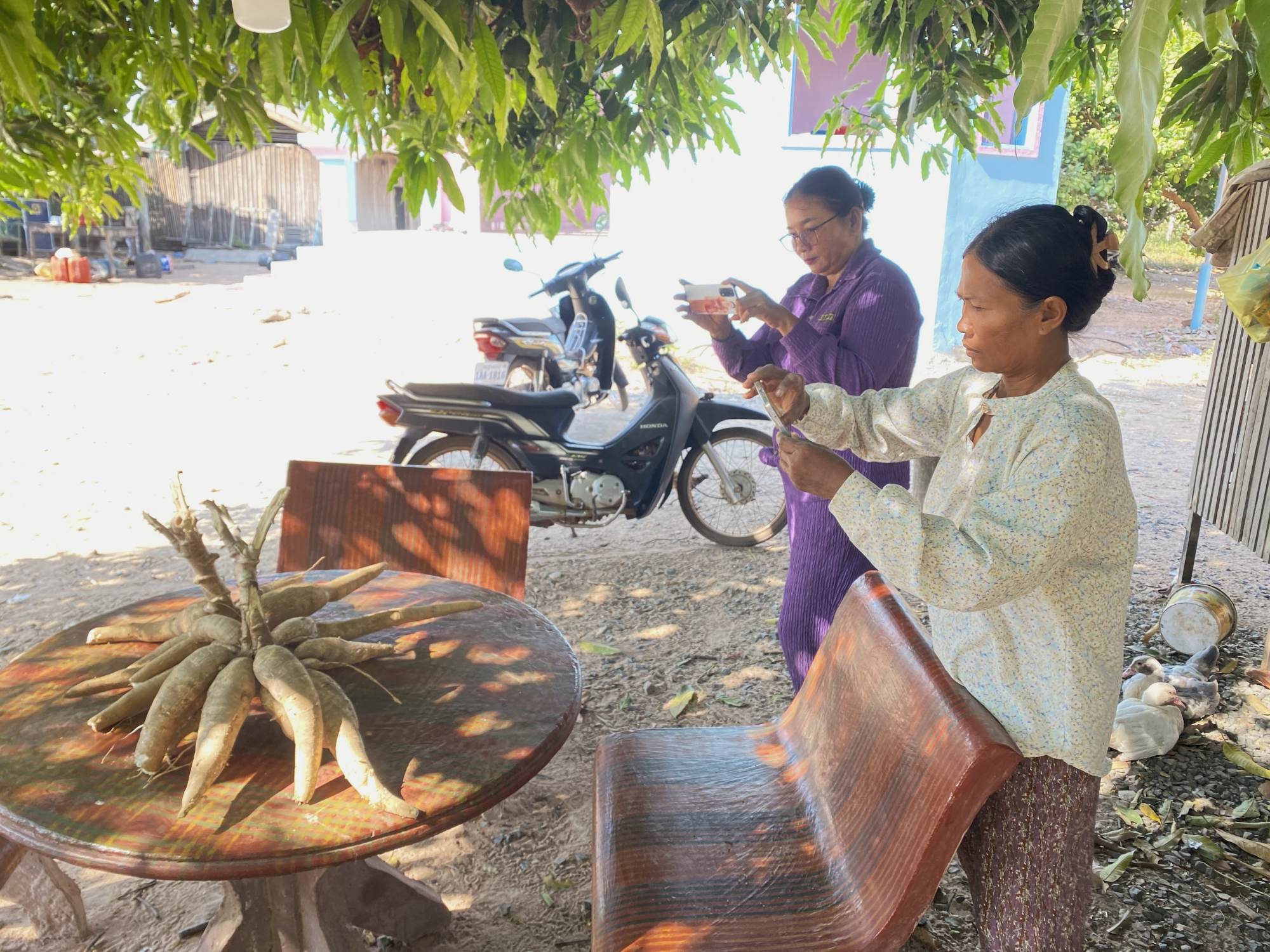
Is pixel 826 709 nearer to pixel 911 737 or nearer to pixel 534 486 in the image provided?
pixel 911 737

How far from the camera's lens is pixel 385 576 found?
7.80 ft

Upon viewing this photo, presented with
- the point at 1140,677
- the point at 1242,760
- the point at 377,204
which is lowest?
the point at 1242,760

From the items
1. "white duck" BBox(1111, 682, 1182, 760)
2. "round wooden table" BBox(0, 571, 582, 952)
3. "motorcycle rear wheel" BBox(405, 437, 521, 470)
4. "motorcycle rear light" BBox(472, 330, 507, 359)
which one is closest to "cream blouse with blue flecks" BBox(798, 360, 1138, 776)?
"round wooden table" BBox(0, 571, 582, 952)

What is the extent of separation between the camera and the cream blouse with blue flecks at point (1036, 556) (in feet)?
4.39

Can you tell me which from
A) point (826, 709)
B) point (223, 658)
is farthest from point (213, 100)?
point (826, 709)

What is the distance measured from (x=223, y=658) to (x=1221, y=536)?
17.7 ft

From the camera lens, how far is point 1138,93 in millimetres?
757

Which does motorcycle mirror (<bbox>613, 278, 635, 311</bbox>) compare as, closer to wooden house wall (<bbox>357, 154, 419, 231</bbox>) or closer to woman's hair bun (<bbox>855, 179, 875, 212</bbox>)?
woman's hair bun (<bbox>855, 179, 875, 212</bbox>)

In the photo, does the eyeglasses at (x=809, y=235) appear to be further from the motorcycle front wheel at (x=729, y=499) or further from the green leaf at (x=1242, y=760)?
the green leaf at (x=1242, y=760)

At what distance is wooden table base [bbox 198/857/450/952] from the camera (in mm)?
1834

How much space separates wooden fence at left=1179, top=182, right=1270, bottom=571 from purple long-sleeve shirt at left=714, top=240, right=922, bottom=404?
1.94 metres

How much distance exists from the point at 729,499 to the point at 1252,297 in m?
3.41

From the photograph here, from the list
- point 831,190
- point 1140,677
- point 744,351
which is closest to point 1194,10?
point 831,190

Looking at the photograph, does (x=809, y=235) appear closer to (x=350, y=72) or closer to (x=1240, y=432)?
(x=350, y=72)
